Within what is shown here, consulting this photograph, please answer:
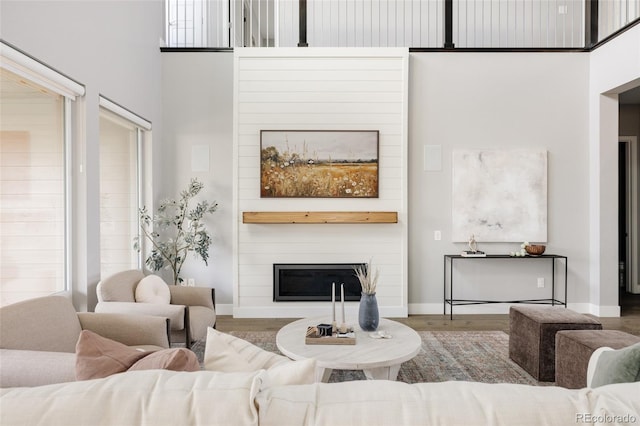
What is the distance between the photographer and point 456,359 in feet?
11.3

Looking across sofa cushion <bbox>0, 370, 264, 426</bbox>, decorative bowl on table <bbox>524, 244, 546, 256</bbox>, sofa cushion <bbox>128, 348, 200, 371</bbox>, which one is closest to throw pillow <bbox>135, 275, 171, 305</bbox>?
sofa cushion <bbox>128, 348, 200, 371</bbox>

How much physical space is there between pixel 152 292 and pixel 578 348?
3172 mm

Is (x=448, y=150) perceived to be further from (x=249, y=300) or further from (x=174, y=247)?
(x=174, y=247)

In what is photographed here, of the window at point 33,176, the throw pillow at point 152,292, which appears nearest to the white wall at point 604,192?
the throw pillow at point 152,292

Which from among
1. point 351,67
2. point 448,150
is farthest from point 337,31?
point 448,150

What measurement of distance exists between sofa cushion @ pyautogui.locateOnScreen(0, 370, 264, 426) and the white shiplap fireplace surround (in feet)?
12.6

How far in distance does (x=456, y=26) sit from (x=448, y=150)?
1.94 metres

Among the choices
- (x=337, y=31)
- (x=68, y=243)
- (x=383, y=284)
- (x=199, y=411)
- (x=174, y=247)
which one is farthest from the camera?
(x=337, y=31)

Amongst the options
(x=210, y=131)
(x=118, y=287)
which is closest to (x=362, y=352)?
(x=118, y=287)

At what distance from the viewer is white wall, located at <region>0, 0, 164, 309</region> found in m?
2.58

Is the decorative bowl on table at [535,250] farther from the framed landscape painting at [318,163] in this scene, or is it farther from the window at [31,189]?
the window at [31,189]

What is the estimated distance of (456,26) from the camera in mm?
5504

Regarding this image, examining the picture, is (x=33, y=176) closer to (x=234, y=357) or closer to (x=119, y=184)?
(x=119, y=184)

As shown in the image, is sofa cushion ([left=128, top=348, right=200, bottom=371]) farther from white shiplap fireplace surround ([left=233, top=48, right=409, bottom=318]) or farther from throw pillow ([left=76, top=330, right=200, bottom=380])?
white shiplap fireplace surround ([left=233, top=48, right=409, bottom=318])
